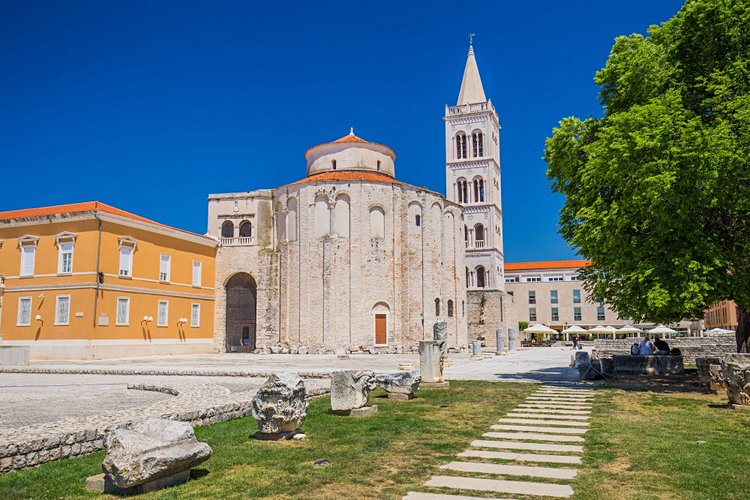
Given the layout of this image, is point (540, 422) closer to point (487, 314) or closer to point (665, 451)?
point (665, 451)

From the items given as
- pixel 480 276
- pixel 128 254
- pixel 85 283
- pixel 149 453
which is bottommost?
pixel 149 453

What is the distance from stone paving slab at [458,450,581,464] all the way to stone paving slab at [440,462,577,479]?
304 mm

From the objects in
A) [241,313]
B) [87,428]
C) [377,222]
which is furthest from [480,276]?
[87,428]

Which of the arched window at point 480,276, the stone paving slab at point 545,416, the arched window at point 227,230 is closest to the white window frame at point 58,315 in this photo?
the arched window at point 227,230

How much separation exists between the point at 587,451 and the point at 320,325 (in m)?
32.8

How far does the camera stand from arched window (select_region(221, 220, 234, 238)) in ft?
142

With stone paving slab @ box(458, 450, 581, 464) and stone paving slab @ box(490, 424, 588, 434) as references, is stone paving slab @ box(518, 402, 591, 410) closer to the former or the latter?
stone paving slab @ box(490, 424, 588, 434)

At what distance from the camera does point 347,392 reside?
9336 mm

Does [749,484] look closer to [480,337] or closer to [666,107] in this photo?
[666,107]

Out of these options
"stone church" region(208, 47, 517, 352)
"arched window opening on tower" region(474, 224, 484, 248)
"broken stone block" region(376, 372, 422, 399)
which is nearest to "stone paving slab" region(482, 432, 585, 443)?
"broken stone block" region(376, 372, 422, 399)

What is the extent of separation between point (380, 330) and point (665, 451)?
32755 millimetres

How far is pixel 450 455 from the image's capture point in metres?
6.52

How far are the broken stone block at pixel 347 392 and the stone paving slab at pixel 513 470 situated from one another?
11.2 feet

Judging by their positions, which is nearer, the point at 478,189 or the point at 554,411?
the point at 554,411
